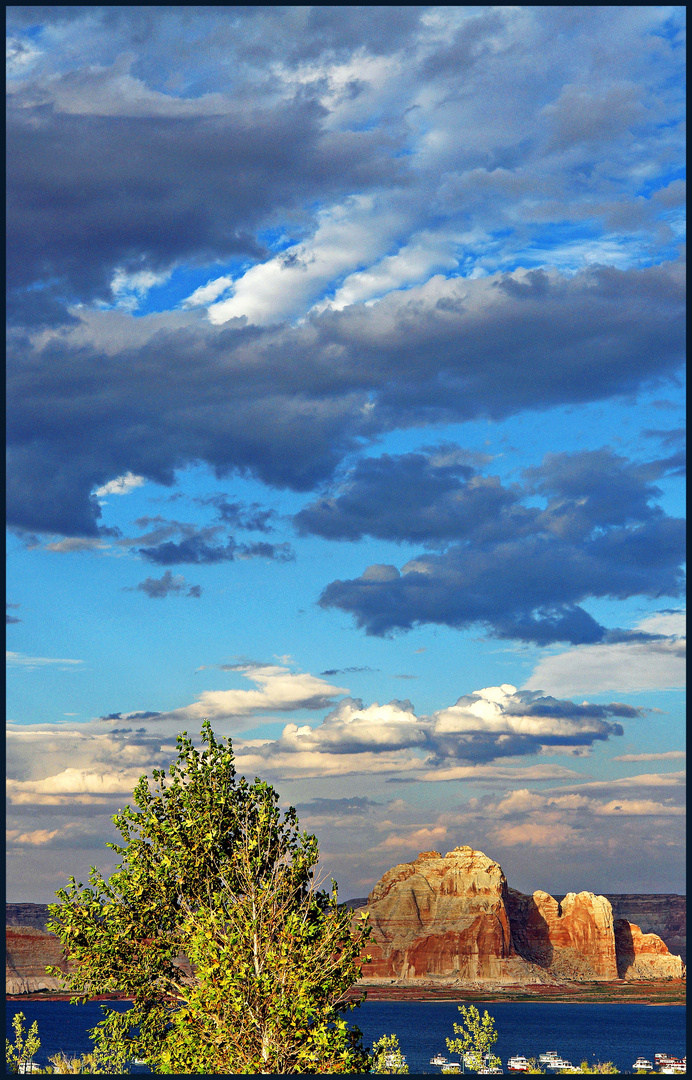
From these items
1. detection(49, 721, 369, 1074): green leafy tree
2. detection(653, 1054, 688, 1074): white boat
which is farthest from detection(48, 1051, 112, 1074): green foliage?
detection(653, 1054, 688, 1074): white boat

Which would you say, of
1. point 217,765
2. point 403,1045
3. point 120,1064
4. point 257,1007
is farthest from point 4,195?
point 403,1045

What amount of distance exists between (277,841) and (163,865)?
10.2 feet

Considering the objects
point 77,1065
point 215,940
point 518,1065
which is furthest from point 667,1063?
point 215,940

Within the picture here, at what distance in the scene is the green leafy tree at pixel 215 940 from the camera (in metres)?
22.2

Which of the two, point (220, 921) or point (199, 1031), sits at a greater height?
point (220, 921)

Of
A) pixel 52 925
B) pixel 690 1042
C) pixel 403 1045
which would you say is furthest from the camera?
pixel 403 1045

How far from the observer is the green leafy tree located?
874 inches

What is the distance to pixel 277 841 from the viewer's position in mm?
26297

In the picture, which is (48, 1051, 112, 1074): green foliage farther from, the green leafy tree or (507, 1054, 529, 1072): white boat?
(507, 1054, 529, 1072): white boat

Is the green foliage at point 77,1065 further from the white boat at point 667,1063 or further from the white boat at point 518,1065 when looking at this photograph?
the white boat at point 667,1063

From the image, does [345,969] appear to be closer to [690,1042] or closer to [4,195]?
[690,1042]

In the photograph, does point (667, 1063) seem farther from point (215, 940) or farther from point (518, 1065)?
point (215, 940)

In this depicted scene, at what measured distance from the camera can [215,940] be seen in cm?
2262

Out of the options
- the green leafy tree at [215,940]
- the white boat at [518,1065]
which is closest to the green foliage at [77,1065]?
the green leafy tree at [215,940]
